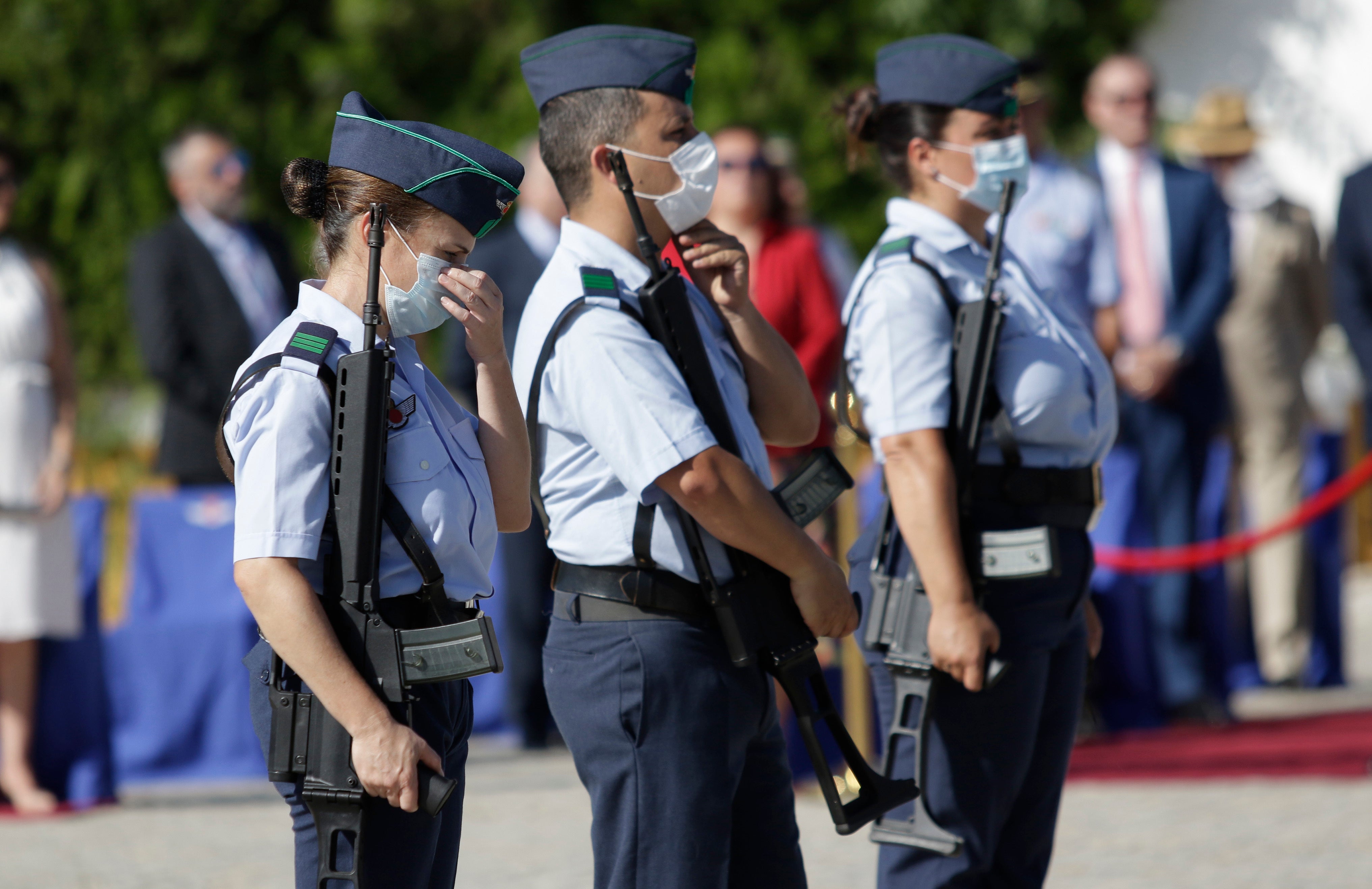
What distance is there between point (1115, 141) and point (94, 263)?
8145mm

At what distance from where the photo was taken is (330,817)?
2.26 m

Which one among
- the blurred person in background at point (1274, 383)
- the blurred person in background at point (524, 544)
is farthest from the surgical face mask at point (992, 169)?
the blurred person in background at point (1274, 383)

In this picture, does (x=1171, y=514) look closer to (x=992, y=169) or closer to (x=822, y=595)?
(x=992, y=169)

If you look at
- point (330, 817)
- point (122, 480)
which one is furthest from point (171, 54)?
point (330, 817)

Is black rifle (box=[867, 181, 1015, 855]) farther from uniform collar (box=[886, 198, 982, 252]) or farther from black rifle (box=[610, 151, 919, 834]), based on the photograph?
black rifle (box=[610, 151, 919, 834])

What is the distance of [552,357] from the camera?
2674mm

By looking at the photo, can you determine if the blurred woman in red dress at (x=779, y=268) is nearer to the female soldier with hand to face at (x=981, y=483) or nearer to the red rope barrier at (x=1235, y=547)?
the red rope barrier at (x=1235, y=547)

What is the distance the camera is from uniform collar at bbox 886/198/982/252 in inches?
128

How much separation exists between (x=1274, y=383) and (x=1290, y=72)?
561cm

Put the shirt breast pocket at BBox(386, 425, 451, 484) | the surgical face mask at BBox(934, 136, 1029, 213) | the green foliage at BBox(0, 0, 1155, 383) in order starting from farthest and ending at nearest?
the green foliage at BBox(0, 0, 1155, 383)
the surgical face mask at BBox(934, 136, 1029, 213)
the shirt breast pocket at BBox(386, 425, 451, 484)

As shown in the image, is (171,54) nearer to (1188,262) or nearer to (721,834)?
(1188,262)

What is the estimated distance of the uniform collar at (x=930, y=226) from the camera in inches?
128

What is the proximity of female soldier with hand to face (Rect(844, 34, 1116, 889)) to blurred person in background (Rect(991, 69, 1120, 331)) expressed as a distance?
9.60 feet

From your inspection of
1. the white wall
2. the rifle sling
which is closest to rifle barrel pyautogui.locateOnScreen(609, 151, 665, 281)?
the rifle sling
